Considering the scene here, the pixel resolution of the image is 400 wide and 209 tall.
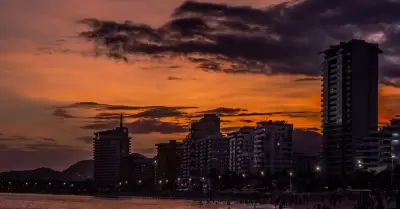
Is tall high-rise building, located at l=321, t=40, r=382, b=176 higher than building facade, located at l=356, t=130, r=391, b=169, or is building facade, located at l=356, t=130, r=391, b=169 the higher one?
tall high-rise building, located at l=321, t=40, r=382, b=176

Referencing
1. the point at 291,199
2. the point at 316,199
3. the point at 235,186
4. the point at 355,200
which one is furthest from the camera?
the point at 235,186

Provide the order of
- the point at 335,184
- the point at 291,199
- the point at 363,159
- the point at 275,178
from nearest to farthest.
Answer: the point at 291,199, the point at 335,184, the point at 363,159, the point at 275,178

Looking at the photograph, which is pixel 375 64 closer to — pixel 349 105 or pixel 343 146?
pixel 349 105

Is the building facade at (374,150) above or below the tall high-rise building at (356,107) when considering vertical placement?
below

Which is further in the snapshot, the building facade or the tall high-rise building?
the tall high-rise building

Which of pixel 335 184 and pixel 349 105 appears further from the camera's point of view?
pixel 349 105

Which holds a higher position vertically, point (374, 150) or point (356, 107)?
point (356, 107)

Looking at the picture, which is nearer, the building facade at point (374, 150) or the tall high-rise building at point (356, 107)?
the building facade at point (374, 150)

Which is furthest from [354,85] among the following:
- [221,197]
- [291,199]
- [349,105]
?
[291,199]

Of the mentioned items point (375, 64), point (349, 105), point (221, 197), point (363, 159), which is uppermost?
point (375, 64)

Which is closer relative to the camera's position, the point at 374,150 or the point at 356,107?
the point at 374,150

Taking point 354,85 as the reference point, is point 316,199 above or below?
below

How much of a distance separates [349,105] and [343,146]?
1430cm

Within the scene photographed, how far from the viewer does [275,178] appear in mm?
185375
